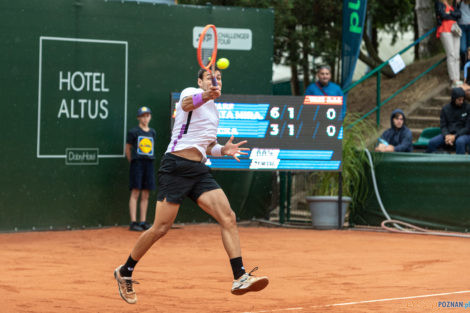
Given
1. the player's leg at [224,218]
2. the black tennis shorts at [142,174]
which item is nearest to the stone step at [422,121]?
the black tennis shorts at [142,174]

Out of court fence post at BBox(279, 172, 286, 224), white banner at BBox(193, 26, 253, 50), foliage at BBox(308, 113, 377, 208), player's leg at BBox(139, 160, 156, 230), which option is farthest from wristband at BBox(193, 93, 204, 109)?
court fence post at BBox(279, 172, 286, 224)

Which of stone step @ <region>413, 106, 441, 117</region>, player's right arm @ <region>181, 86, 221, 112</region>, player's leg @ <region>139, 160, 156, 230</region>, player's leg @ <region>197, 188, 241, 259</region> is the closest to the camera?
player's right arm @ <region>181, 86, 221, 112</region>

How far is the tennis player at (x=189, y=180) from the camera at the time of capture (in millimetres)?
6602

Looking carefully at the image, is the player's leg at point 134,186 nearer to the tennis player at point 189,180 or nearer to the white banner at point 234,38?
the white banner at point 234,38

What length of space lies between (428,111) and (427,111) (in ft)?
0.11

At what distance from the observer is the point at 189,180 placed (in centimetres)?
673

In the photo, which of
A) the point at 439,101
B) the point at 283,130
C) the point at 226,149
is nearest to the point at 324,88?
the point at 283,130

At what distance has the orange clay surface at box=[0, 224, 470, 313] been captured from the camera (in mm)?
6715

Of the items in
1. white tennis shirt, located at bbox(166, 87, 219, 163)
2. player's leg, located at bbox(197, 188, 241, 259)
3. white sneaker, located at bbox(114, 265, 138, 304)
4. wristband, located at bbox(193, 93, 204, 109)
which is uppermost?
wristband, located at bbox(193, 93, 204, 109)

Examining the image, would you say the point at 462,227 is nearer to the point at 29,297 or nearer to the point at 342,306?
the point at 342,306

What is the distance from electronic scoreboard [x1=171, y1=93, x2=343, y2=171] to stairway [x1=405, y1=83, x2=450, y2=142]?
4.00m

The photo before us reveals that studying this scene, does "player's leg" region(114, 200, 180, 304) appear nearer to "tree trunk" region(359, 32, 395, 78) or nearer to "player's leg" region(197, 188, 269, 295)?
"player's leg" region(197, 188, 269, 295)

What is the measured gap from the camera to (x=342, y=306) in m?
6.59

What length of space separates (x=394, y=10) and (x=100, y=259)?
46.3 feet
